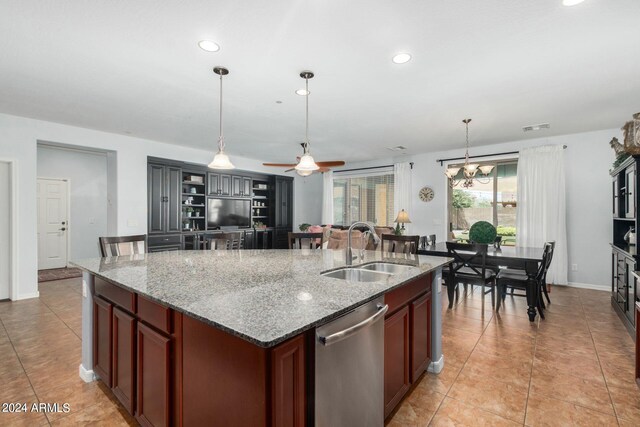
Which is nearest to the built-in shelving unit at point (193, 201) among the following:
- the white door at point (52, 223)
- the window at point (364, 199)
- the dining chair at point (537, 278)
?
the white door at point (52, 223)

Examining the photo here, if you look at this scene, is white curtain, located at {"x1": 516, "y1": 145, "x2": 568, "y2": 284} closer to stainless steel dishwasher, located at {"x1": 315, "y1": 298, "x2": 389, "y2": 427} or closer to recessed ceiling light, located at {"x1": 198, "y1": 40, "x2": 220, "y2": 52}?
Answer: stainless steel dishwasher, located at {"x1": 315, "y1": 298, "x2": 389, "y2": 427}

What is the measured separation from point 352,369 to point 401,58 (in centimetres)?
248

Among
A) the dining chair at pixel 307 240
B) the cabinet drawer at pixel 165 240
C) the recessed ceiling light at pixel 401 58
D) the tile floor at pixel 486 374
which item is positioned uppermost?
the recessed ceiling light at pixel 401 58

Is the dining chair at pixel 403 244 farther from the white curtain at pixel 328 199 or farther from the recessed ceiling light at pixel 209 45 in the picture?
the white curtain at pixel 328 199

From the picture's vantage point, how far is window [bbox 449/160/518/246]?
236 inches

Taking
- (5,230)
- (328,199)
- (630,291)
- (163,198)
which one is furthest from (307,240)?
(328,199)

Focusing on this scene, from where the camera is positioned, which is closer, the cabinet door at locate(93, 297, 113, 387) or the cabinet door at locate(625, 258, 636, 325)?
the cabinet door at locate(93, 297, 113, 387)

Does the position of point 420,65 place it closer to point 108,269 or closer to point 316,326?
point 316,326

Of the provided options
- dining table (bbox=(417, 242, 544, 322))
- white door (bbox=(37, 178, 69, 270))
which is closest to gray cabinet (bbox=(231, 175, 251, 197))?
white door (bbox=(37, 178, 69, 270))

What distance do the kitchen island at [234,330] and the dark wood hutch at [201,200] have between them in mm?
3553

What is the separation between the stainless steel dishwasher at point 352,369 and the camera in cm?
124

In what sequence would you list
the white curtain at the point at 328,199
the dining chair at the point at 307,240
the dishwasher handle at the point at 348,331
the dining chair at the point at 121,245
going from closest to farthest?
the dishwasher handle at the point at 348,331, the dining chair at the point at 121,245, the dining chair at the point at 307,240, the white curtain at the point at 328,199

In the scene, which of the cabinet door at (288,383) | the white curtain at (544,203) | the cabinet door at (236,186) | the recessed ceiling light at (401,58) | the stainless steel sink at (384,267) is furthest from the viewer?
the cabinet door at (236,186)

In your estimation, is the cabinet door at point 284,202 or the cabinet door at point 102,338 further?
the cabinet door at point 284,202
